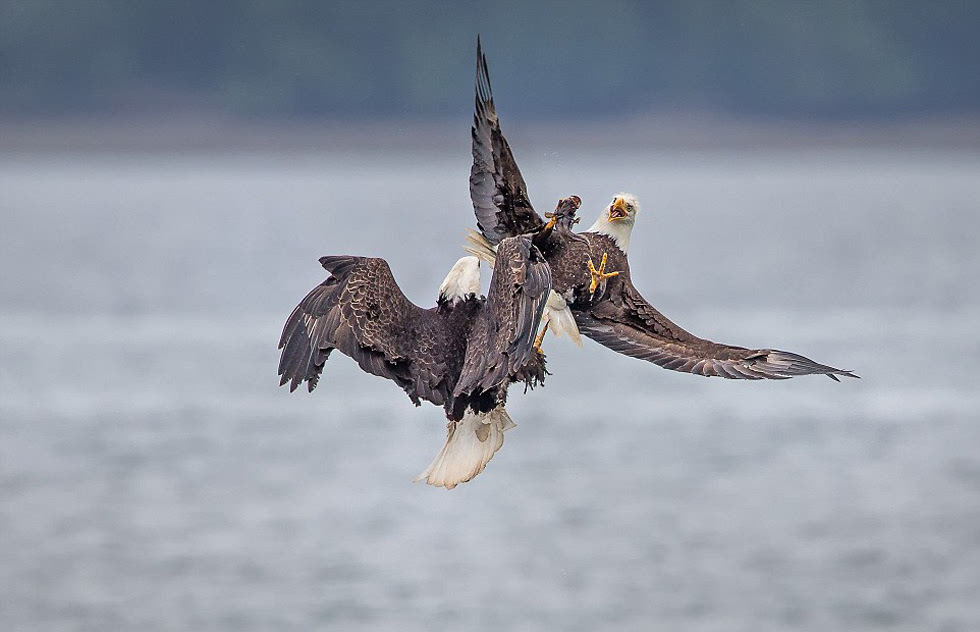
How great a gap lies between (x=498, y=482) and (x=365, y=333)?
999 inches

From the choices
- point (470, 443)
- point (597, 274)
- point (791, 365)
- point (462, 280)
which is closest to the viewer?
point (791, 365)

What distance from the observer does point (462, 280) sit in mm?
9547

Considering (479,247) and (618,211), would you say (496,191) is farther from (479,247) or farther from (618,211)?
(618,211)

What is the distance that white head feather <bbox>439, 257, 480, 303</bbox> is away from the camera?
9539mm

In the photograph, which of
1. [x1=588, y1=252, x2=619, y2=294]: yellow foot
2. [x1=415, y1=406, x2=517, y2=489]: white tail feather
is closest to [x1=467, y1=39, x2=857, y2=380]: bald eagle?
[x1=588, y1=252, x2=619, y2=294]: yellow foot

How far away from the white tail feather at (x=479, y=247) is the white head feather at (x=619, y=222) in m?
0.61

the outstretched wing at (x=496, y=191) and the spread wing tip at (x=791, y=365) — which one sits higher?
the outstretched wing at (x=496, y=191)

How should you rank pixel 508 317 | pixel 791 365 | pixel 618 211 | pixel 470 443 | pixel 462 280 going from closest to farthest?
1. pixel 508 317
2. pixel 791 365
3. pixel 462 280
4. pixel 470 443
5. pixel 618 211

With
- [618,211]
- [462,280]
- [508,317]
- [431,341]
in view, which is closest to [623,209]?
[618,211]

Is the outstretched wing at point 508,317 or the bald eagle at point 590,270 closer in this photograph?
the outstretched wing at point 508,317

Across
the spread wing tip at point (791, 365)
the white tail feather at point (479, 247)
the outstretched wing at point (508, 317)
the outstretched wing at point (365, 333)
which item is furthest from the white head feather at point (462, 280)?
the spread wing tip at point (791, 365)

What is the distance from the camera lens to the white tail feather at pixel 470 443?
9.75 metres

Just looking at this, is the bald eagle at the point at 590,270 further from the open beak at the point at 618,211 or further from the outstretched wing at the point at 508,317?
the outstretched wing at the point at 508,317

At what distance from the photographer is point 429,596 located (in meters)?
28.9
